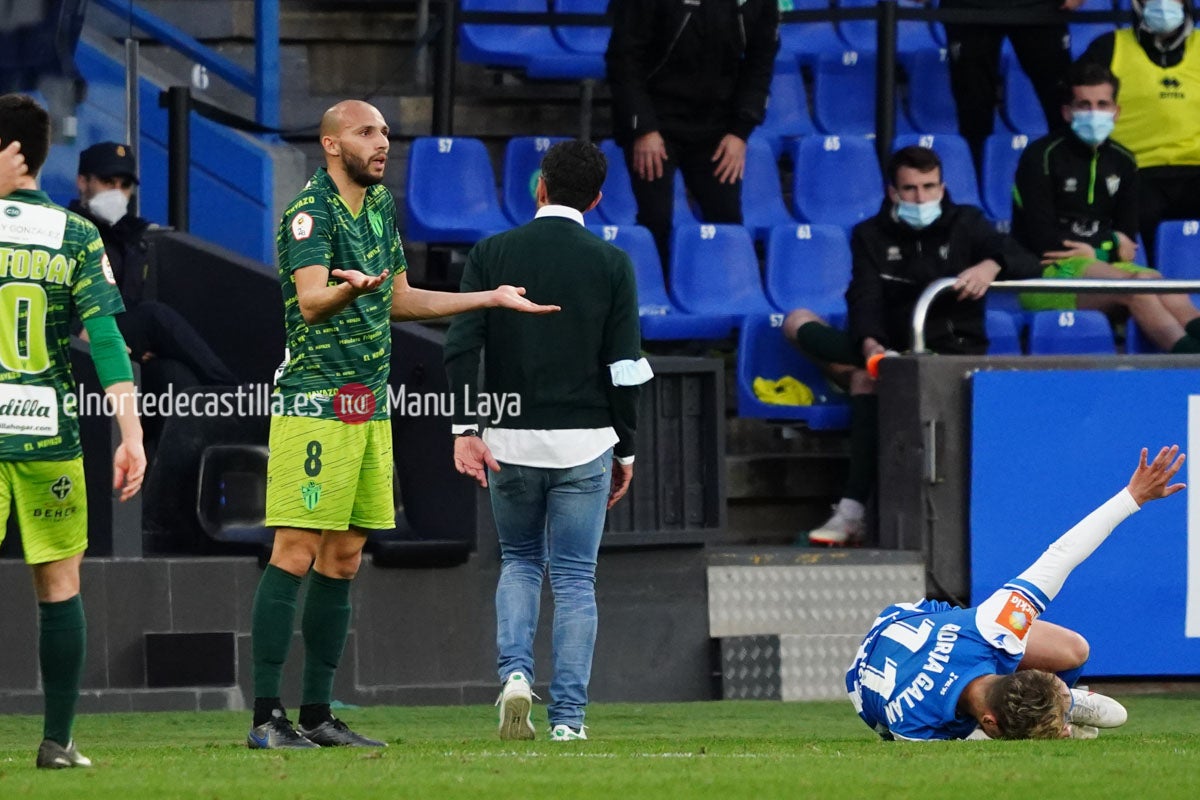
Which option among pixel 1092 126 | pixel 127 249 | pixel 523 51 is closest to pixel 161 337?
pixel 127 249

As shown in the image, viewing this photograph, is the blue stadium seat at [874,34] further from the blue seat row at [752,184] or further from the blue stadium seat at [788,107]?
the blue seat row at [752,184]

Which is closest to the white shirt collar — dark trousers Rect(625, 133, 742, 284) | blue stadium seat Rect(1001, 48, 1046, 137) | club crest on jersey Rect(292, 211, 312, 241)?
club crest on jersey Rect(292, 211, 312, 241)

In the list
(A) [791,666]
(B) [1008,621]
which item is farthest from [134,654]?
(B) [1008,621]

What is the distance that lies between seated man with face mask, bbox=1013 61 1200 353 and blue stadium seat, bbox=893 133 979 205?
71 centimetres

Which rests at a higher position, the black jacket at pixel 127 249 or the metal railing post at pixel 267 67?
the metal railing post at pixel 267 67

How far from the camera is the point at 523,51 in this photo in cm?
1338

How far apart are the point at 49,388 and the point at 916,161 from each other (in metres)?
6.28

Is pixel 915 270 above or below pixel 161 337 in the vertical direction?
above

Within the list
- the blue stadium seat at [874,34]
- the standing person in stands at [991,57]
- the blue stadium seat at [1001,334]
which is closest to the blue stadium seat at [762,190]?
the blue stadium seat at [874,34]

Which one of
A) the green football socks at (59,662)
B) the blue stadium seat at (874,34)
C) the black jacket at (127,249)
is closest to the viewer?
the green football socks at (59,662)

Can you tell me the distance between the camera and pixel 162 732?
337 inches

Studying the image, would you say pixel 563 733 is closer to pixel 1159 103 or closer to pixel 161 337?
pixel 161 337

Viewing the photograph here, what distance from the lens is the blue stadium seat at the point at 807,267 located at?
12.3 metres

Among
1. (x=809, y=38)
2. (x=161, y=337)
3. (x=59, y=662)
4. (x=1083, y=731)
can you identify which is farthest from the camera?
(x=809, y=38)
